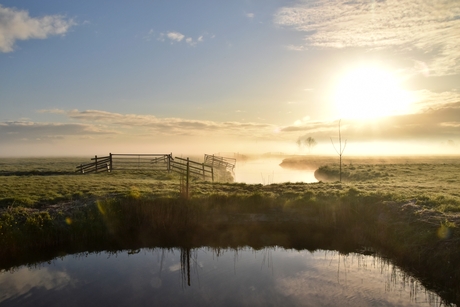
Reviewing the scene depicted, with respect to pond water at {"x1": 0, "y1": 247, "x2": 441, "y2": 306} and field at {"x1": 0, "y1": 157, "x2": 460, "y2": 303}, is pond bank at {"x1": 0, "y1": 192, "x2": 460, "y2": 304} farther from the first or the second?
pond water at {"x1": 0, "y1": 247, "x2": 441, "y2": 306}

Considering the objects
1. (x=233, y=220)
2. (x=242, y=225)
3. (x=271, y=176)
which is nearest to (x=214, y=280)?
(x=242, y=225)

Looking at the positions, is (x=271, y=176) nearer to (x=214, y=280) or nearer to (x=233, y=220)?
(x=233, y=220)

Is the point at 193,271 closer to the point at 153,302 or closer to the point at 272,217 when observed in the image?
the point at 153,302

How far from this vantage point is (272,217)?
17141mm

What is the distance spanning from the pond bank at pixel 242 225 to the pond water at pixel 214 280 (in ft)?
3.66

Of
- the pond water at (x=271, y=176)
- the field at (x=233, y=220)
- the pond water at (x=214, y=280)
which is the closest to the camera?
the pond water at (x=214, y=280)

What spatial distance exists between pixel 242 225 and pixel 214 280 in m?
6.07

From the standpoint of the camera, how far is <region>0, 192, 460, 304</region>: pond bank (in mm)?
12577

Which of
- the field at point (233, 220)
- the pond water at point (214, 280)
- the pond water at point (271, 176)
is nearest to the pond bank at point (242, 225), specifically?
the field at point (233, 220)

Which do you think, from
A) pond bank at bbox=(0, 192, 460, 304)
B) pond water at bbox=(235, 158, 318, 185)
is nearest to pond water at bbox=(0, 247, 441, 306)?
pond bank at bbox=(0, 192, 460, 304)

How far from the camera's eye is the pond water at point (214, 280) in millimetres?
9234

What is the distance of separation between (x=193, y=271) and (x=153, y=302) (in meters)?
2.67

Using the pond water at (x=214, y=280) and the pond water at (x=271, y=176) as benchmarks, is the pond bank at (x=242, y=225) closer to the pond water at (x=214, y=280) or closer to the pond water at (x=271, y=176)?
the pond water at (x=214, y=280)

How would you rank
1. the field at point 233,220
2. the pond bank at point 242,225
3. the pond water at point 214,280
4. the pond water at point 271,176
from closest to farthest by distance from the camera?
the pond water at point 214,280, the pond bank at point 242,225, the field at point 233,220, the pond water at point 271,176
